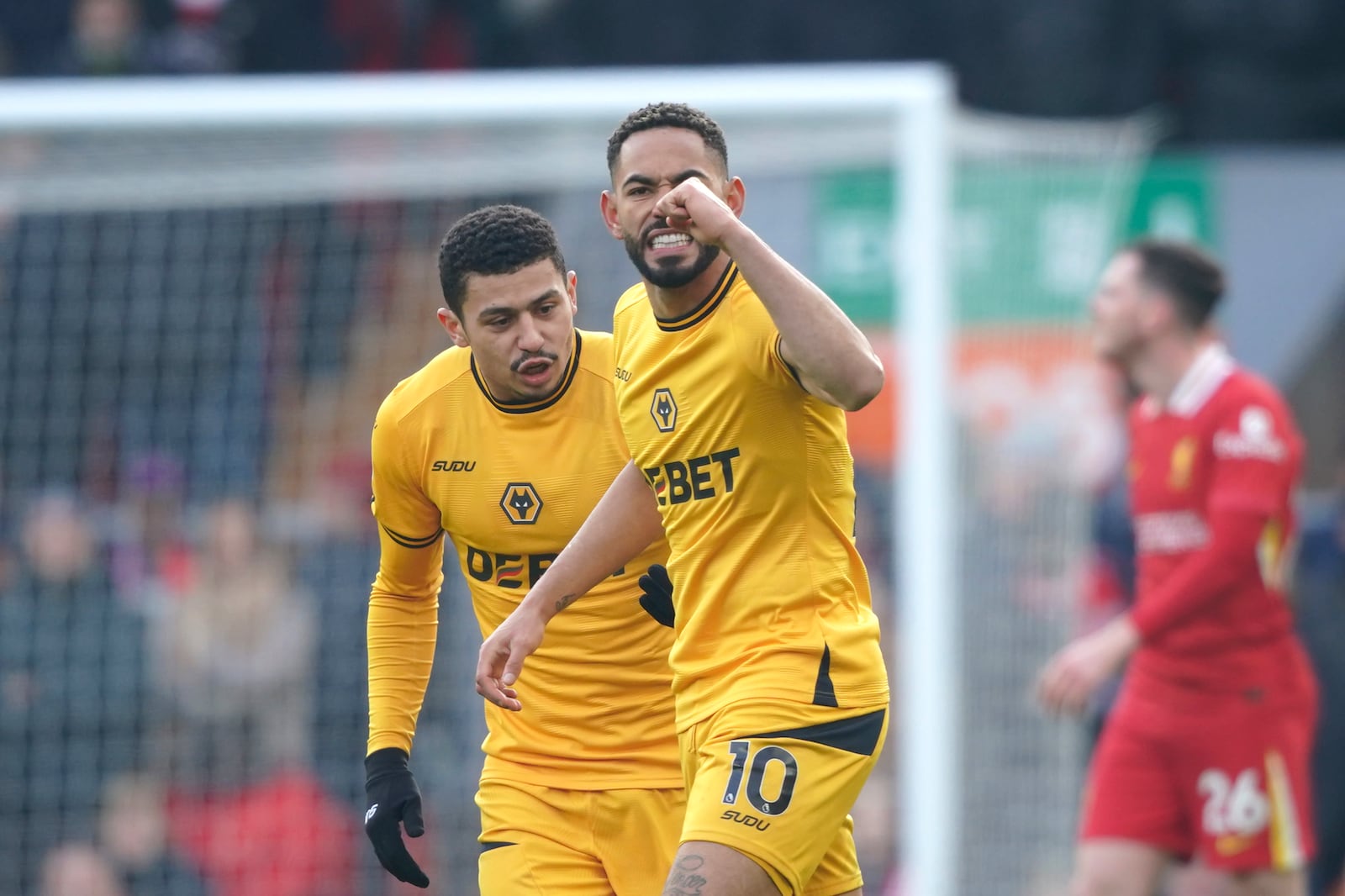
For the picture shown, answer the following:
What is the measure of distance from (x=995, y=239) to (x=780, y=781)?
524cm

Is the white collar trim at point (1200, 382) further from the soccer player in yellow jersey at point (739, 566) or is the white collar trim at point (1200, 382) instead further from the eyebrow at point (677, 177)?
the eyebrow at point (677, 177)

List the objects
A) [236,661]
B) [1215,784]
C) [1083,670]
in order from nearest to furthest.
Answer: [1083,670] → [1215,784] → [236,661]

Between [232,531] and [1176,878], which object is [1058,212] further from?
[232,531]

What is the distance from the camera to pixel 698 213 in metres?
3.21

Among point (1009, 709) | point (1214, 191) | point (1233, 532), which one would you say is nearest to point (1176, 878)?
point (1233, 532)

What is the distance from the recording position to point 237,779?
7750 millimetres

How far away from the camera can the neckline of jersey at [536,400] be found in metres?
4.16

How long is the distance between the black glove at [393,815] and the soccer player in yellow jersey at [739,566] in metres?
0.48

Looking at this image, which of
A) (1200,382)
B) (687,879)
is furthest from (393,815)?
(1200,382)

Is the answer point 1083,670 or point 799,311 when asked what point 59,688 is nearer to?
point 1083,670

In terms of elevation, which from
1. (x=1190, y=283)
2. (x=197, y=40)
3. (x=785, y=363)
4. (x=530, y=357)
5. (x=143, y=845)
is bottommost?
(x=143, y=845)

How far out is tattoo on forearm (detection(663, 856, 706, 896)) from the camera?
3345 millimetres

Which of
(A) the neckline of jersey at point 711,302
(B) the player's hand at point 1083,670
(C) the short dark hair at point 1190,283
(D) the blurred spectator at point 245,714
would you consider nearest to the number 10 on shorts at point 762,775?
(A) the neckline of jersey at point 711,302

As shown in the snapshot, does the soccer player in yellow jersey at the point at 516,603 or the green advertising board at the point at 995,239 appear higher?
the green advertising board at the point at 995,239
